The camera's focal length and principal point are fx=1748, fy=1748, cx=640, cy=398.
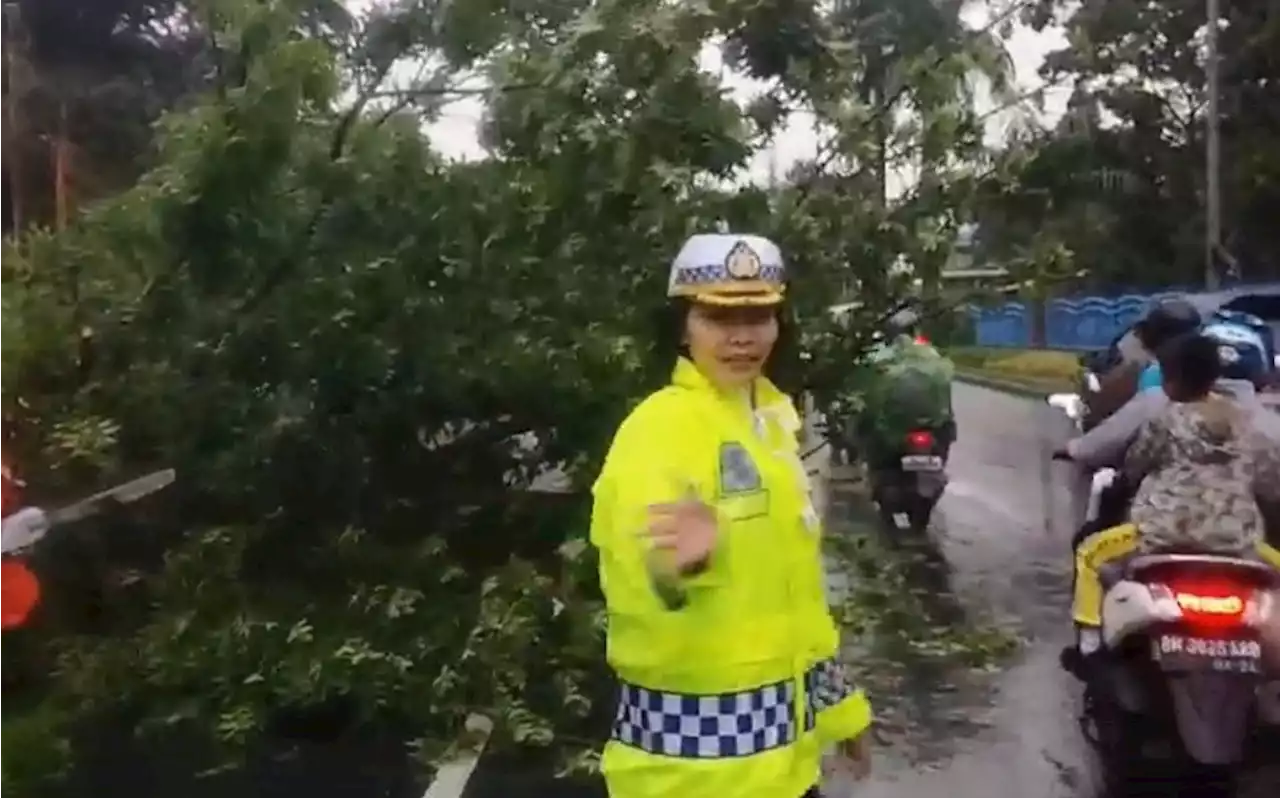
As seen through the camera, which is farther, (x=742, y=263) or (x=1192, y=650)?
(x=1192, y=650)

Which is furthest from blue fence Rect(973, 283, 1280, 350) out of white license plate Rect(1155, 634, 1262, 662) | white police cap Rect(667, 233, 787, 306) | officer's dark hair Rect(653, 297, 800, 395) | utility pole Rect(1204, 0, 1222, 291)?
white police cap Rect(667, 233, 787, 306)

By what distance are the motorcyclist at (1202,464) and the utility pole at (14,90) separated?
645 centimetres

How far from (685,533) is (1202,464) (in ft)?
10.5

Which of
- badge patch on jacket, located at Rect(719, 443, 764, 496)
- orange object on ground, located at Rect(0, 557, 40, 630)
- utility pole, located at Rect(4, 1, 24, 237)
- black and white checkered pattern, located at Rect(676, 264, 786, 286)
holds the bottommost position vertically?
orange object on ground, located at Rect(0, 557, 40, 630)

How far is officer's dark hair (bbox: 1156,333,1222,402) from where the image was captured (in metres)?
5.56

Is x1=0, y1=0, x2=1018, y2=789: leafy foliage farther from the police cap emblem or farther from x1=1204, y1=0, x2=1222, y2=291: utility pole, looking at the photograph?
x1=1204, y1=0, x2=1222, y2=291: utility pole

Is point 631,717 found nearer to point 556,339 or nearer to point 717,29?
point 556,339

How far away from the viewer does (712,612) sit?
310cm

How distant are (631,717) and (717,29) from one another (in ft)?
13.2

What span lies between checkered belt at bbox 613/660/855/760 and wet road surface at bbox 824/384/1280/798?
2.58 meters

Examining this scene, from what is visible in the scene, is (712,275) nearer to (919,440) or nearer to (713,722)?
(713,722)

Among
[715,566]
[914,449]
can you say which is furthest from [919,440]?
[715,566]

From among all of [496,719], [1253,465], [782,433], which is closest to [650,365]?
[496,719]

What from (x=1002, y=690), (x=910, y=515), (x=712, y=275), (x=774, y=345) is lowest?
(x=910, y=515)
